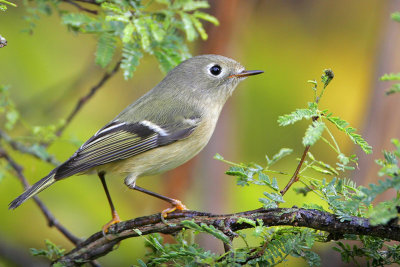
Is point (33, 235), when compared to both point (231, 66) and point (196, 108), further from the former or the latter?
point (231, 66)

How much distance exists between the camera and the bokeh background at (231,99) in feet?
10.4

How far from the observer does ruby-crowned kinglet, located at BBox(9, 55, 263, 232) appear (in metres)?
2.53

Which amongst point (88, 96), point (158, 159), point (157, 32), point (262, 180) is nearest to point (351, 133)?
point (262, 180)

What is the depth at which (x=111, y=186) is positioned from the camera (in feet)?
12.8

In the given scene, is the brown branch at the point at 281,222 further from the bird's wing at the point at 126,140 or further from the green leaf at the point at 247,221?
the bird's wing at the point at 126,140

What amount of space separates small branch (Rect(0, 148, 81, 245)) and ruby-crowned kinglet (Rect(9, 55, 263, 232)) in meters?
0.20

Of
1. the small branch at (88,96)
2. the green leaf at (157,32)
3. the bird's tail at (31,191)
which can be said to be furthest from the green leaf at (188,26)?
the bird's tail at (31,191)

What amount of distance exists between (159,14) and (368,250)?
4.61 feet

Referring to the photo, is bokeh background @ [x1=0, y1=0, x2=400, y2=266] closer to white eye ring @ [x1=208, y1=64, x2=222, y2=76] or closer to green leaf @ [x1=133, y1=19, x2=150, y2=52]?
white eye ring @ [x1=208, y1=64, x2=222, y2=76]

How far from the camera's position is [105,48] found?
2.36 m

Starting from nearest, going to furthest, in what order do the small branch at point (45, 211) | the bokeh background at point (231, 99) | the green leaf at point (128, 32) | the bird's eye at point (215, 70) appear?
the green leaf at point (128, 32) < the small branch at point (45, 211) < the bird's eye at point (215, 70) < the bokeh background at point (231, 99)

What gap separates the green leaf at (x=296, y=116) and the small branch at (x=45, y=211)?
1.43m

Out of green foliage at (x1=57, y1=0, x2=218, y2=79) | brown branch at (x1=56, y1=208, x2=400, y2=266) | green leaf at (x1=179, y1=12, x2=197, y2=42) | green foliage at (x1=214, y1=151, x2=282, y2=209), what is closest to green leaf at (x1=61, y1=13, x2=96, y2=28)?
green foliage at (x1=57, y1=0, x2=218, y2=79)

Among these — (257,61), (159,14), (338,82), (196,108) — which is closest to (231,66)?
(196,108)
